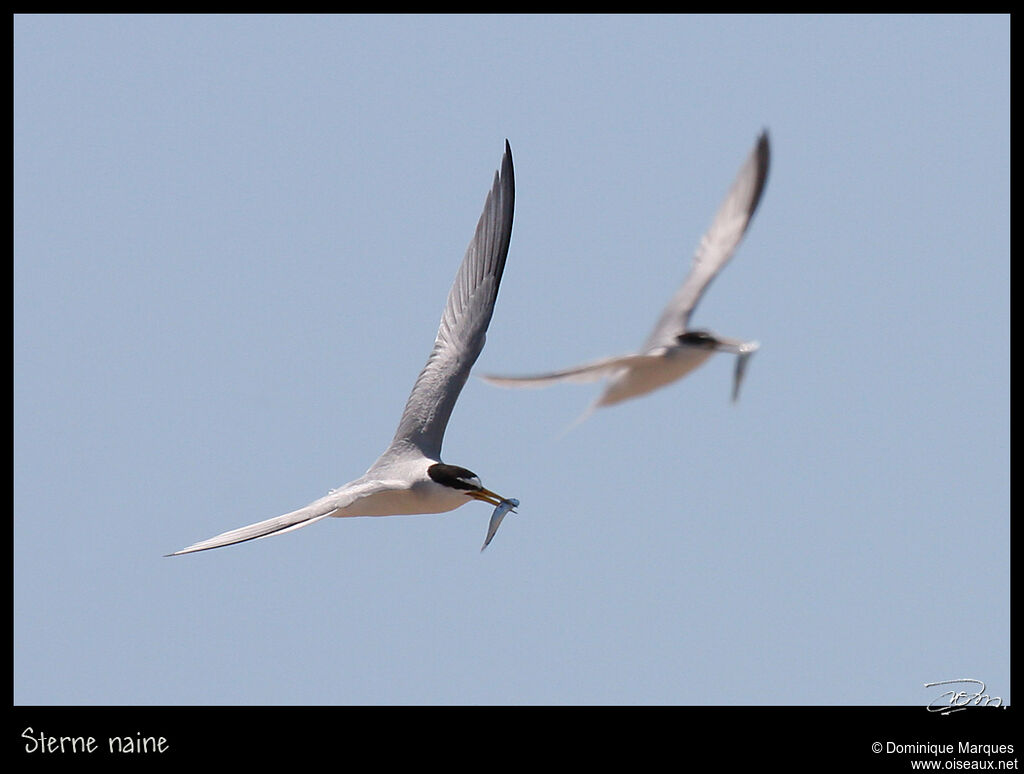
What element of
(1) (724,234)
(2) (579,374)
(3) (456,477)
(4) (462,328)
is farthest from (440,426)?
(1) (724,234)

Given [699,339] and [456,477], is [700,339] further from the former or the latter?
[456,477]

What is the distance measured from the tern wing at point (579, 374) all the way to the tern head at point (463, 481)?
83 centimetres

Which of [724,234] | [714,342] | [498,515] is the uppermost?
[724,234]

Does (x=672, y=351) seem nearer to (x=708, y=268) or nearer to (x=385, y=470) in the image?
(x=708, y=268)

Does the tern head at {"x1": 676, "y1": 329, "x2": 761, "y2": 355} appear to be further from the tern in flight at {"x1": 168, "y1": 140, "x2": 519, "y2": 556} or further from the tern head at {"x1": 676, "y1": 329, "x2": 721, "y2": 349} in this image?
the tern in flight at {"x1": 168, "y1": 140, "x2": 519, "y2": 556}

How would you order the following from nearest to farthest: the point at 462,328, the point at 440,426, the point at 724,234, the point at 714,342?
the point at 714,342, the point at 440,426, the point at 724,234, the point at 462,328

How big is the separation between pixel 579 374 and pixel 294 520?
2232 millimetres

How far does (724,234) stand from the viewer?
1169 cm

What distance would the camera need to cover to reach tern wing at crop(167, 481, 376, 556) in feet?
27.5

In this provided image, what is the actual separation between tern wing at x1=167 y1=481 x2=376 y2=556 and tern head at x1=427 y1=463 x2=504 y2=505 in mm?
539

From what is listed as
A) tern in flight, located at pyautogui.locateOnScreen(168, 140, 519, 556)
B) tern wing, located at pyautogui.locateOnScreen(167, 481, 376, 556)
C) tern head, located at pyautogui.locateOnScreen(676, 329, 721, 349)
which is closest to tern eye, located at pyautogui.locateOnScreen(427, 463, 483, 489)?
tern in flight, located at pyautogui.locateOnScreen(168, 140, 519, 556)
